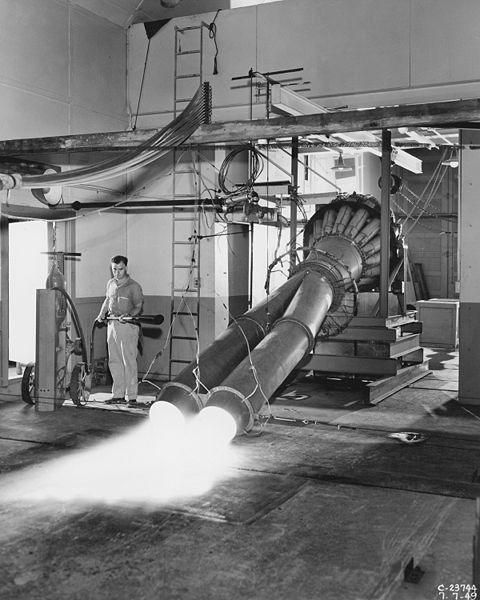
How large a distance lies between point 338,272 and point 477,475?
4.04 m

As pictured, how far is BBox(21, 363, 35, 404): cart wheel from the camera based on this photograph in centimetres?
934

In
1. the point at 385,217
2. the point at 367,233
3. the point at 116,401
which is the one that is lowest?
the point at 116,401

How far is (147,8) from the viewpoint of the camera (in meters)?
11.7

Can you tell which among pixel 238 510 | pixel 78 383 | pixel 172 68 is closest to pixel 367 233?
pixel 172 68

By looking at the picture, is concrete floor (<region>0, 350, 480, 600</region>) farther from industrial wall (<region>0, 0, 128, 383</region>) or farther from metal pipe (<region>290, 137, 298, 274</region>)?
industrial wall (<region>0, 0, 128, 383</region>)

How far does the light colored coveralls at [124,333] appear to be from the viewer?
9695 mm

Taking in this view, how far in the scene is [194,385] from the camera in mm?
7117

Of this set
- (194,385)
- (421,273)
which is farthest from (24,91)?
(421,273)

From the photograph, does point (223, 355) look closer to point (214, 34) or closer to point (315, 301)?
point (315, 301)

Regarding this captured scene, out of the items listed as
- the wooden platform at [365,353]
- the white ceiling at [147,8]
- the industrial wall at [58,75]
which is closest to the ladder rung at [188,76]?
the white ceiling at [147,8]

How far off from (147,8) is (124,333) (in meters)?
5.73

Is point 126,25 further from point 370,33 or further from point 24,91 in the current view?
point 370,33

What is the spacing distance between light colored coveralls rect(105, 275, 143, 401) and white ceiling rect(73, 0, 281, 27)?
4767 millimetres

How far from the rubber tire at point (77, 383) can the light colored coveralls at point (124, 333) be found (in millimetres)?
719
